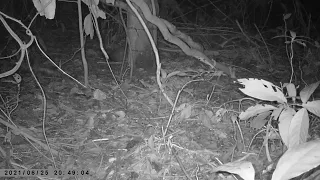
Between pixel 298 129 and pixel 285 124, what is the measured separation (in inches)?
2.7

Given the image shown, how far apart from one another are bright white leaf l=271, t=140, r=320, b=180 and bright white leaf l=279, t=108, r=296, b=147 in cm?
28

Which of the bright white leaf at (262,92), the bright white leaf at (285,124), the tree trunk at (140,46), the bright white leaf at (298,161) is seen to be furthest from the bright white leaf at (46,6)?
the tree trunk at (140,46)

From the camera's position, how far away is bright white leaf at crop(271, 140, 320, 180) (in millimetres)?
899

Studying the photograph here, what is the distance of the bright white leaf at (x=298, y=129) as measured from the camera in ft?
3.87

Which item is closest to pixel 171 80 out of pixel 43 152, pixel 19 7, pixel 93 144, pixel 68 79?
pixel 68 79

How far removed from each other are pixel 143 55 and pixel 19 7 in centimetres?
173

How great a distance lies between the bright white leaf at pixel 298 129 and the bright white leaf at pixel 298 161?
24 centimetres

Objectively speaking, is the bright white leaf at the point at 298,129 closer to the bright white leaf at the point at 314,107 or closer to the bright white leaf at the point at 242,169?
the bright white leaf at the point at 314,107

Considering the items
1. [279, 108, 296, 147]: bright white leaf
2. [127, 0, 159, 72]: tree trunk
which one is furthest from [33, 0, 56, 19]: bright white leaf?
[127, 0, 159, 72]: tree trunk

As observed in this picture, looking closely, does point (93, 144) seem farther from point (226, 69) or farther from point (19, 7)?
point (19, 7)

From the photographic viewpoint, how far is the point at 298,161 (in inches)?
36.2

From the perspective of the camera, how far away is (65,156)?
1836 mm

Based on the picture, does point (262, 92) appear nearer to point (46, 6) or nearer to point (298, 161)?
point (298, 161)

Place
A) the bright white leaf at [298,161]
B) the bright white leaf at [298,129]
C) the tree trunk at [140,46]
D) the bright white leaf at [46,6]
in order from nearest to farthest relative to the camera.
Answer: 1. the bright white leaf at [298,161]
2. the bright white leaf at [298,129]
3. the bright white leaf at [46,6]
4. the tree trunk at [140,46]
